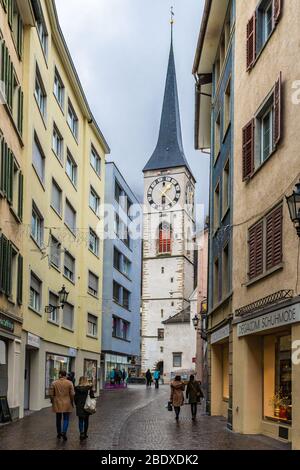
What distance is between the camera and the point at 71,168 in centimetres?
3678

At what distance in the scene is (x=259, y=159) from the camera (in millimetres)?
A: 17719

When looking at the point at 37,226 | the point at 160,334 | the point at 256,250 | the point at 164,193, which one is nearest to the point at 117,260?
the point at 37,226

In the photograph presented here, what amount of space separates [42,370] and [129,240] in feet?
108

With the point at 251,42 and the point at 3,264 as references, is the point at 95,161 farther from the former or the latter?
the point at 251,42

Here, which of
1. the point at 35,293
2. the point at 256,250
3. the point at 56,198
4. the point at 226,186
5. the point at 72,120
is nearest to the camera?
the point at 256,250

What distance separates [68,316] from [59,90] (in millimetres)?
10821

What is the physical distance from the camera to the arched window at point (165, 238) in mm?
103994

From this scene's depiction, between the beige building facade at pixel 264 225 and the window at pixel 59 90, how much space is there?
A: 43.0 feet

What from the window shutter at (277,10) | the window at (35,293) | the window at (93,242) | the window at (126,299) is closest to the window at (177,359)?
the window at (126,299)

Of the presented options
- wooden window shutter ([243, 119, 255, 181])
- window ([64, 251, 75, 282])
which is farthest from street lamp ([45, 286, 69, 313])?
wooden window shutter ([243, 119, 255, 181])

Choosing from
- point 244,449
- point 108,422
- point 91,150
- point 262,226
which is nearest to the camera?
point 244,449

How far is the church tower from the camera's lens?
3883 inches
